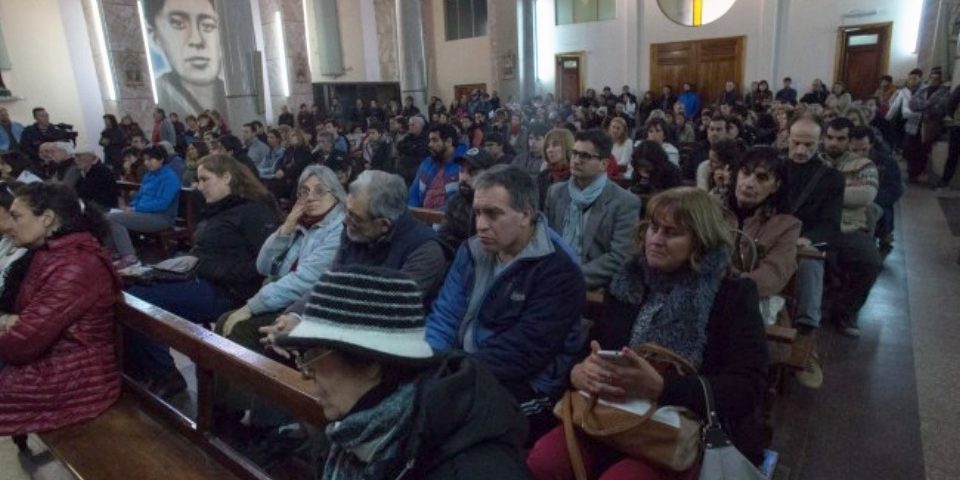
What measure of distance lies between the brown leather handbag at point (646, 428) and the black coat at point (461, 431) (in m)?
0.54

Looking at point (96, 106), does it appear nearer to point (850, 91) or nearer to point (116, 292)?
point (116, 292)

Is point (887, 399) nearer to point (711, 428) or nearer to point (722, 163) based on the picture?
point (722, 163)

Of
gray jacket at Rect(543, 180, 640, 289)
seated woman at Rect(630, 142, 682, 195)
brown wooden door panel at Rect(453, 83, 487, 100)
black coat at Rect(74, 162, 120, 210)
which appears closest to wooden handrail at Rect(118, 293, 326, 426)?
gray jacket at Rect(543, 180, 640, 289)

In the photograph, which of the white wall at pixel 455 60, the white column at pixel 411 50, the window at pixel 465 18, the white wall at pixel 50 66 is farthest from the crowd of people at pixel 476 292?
the window at pixel 465 18

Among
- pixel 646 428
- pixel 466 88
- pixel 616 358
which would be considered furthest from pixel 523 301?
pixel 466 88

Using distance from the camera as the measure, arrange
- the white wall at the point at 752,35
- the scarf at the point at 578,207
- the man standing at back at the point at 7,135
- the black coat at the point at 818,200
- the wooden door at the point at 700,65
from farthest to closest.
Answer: the wooden door at the point at 700,65, the white wall at the point at 752,35, the man standing at back at the point at 7,135, the black coat at the point at 818,200, the scarf at the point at 578,207

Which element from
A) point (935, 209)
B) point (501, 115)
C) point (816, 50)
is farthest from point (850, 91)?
point (501, 115)

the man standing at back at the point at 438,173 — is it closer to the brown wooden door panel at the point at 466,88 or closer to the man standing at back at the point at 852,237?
the man standing at back at the point at 852,237

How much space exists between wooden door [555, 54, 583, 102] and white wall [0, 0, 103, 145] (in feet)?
39.6

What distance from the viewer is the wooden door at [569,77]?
54.1 ft

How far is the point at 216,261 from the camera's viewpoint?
316 centimetres

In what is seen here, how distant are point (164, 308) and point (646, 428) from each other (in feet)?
8.59

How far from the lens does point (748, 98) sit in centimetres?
1327

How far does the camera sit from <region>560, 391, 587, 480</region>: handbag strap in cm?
158
